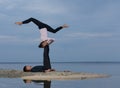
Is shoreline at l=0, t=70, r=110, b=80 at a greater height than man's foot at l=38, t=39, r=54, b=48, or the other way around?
man's foot at l=38, t=39, r=54, b=48

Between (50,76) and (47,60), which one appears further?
(47,60)

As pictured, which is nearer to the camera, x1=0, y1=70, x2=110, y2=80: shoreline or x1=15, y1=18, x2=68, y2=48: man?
x1=0, y1=70, x2=110, y2=80: shoreline

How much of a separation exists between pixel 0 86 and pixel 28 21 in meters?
5.61

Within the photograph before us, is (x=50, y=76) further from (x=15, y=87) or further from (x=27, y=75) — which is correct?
(x=15, y=87)

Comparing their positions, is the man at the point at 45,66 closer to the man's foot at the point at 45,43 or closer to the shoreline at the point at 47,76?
the man's foot at the point at 45,43

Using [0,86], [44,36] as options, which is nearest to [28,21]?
[44,36]

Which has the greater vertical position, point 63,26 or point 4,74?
point 63,26

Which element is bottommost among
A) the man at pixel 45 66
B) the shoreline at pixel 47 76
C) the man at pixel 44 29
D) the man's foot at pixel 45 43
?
the shoreline at pixel 47 76

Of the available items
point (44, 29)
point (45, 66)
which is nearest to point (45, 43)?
point (44, 29)

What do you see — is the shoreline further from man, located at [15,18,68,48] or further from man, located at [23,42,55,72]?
man, located at [15,18,68,48]

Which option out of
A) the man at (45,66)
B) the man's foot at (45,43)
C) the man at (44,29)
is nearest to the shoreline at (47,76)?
the man at (45,66)

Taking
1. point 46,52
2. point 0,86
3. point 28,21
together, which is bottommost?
point 0,86

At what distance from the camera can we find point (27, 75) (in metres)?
20.8

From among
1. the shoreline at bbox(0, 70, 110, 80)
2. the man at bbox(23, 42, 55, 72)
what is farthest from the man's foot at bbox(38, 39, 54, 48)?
the shoreline at bbox(0, 70, 110, 80)
